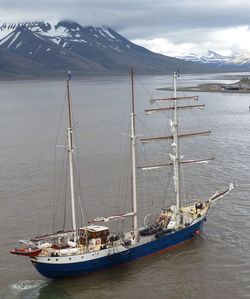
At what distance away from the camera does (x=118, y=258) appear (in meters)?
31.7

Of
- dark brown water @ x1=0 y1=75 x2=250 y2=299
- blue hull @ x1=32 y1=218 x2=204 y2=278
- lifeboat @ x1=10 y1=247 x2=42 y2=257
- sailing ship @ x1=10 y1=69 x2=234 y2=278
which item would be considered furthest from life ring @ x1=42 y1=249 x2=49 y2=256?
dark brown water @ x1=0 y1=75 x2=250 y2=299

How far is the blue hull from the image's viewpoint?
98.3ft

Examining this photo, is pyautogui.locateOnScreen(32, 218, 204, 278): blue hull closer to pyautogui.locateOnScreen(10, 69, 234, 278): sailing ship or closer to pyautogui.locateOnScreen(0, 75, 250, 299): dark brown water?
pyautogui.locateOnScreen(10, 69, 234, 278): sailing ship

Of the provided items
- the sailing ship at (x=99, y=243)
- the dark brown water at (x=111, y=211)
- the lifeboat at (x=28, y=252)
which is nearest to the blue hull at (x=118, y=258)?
the sailing ship at (x=99, y=243)

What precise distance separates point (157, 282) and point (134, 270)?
6.67 feet

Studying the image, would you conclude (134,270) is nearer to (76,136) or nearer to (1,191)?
(1,191)

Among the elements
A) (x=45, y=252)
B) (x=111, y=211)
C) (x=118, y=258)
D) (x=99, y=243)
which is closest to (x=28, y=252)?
(x=45, y=252)

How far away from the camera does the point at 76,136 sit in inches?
2968

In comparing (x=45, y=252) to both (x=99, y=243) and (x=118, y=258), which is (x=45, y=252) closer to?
(x=99, y=243)

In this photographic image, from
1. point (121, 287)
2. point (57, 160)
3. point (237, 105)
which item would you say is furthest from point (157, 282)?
point (237, 105)

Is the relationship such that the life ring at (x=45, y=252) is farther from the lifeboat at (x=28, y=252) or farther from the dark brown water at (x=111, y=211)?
the dark brown water at (x=111, y=211)

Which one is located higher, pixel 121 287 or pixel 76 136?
pixel 76 136

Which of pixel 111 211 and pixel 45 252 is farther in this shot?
pixel 111 211

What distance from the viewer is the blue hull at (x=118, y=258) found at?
29964mm
